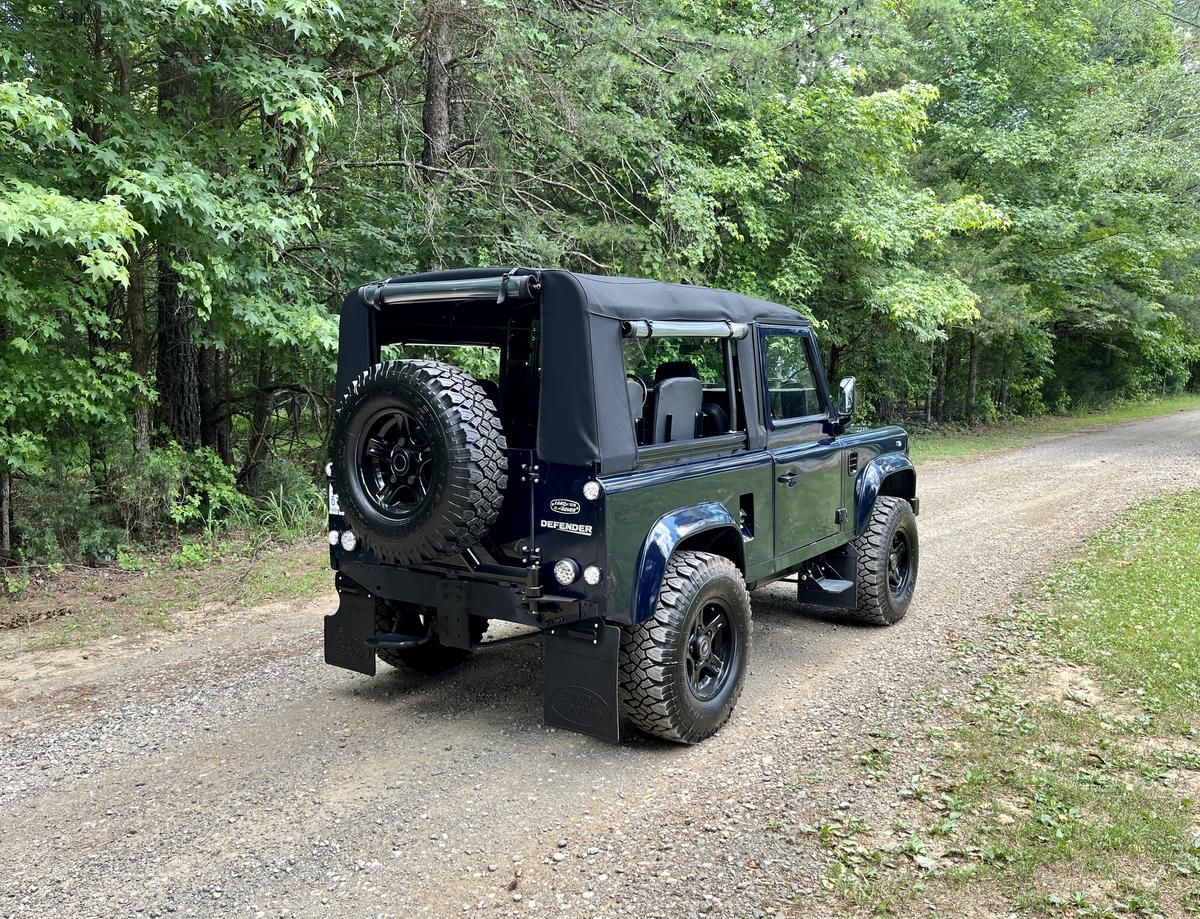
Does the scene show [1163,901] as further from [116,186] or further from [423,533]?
[116,186]

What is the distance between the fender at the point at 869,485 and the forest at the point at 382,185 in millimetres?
4933

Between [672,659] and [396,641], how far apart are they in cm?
148

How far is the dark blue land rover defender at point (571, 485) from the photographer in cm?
388

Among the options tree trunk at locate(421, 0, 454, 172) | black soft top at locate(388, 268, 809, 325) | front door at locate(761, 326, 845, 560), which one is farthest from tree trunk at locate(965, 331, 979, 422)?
black soft top at locate(388, 268, 809, 325)

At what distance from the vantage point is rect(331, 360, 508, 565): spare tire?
149 inches

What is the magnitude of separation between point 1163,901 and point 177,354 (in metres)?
10.1

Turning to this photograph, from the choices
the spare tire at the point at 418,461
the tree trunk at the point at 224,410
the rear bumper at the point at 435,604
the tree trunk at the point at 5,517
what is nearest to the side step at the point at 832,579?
the rear bumper at the point at 435,604

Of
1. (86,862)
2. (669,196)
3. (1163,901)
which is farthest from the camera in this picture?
(669,196)

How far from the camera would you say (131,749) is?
14.0 ft

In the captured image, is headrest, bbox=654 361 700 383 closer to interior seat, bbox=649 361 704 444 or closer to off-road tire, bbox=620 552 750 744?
interior seat, bbox=649 361 704 444

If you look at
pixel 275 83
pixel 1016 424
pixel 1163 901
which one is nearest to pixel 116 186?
pixel 275 83

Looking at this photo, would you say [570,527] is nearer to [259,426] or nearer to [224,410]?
[259,426]

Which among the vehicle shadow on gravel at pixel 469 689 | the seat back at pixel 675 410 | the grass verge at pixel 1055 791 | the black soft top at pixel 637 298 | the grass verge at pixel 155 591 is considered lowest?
the grass verge at pixel 1055 791

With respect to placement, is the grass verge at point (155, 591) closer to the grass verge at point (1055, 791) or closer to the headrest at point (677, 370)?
the headrest at point (677, 370)
